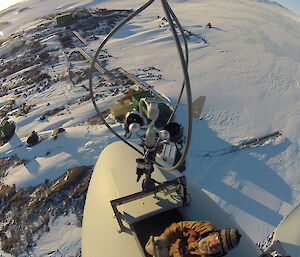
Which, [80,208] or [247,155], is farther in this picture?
[247,155]

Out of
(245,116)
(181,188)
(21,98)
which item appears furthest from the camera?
(21,98)

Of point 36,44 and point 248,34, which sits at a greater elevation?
point 36,44

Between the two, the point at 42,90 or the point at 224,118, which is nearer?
the point at 224,118

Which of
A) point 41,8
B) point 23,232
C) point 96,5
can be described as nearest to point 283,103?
point 23,232

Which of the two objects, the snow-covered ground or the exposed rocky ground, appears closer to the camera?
the exposed rocky ground

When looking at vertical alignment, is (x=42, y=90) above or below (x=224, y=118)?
above

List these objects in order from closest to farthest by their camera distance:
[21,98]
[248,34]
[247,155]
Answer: [247,155]
[21,98]
[248,34]

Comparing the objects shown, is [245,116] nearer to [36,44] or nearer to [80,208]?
[80,208]

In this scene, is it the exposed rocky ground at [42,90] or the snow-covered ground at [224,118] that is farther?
the snow-covered ground at [224,118]
